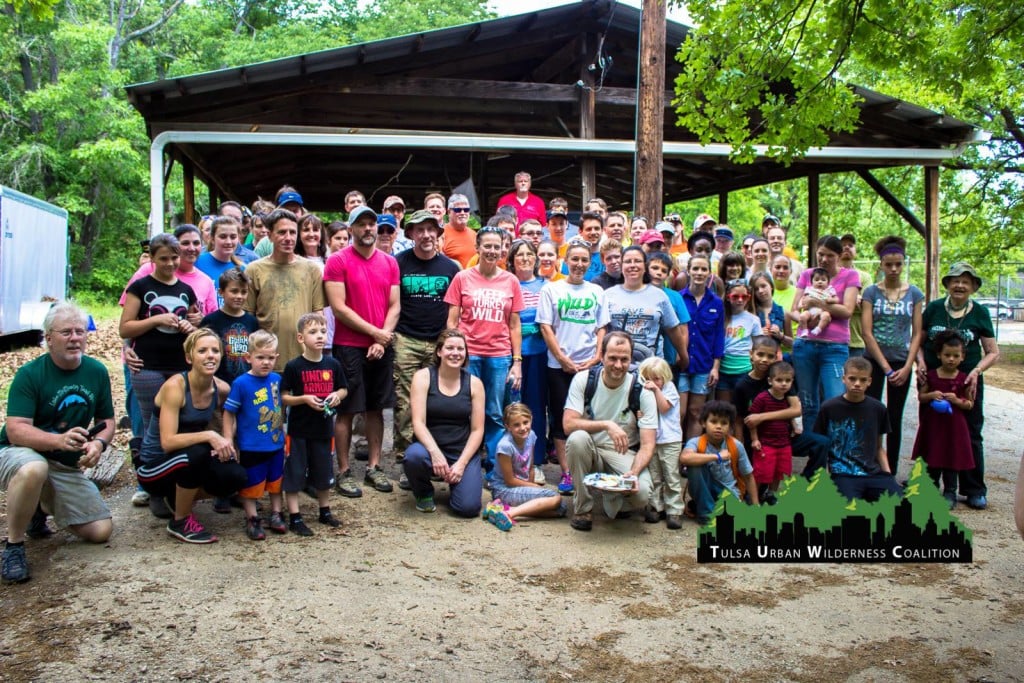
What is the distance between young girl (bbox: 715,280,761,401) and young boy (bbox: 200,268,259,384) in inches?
138

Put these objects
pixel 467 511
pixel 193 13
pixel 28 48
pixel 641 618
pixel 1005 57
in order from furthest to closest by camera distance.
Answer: pixel 193 13 < pixel 28 48 < pixel 1005 57 < pixel 467 511 < pixel 641 618

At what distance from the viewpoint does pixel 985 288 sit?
33375 mm

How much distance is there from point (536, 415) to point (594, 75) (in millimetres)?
6961

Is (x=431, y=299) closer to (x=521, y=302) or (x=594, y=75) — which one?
(x=521, y=302)

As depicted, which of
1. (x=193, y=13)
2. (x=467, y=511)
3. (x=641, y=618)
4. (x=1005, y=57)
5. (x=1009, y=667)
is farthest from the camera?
(x=193, y=13)

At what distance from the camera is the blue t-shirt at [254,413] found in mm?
4688

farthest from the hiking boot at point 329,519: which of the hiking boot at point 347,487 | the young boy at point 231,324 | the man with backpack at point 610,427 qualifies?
the man with backpack at point 610,427

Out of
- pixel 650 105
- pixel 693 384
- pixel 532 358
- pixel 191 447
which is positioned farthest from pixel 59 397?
pixel 650 105

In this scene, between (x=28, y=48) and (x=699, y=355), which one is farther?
(x=28, y=48)

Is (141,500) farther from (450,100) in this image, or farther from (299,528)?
(450,100)

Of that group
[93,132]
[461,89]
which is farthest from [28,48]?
[461,89]

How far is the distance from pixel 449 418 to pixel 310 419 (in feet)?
3.01

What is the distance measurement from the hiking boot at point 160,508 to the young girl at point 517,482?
1.99 m

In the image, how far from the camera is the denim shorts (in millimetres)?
6039
